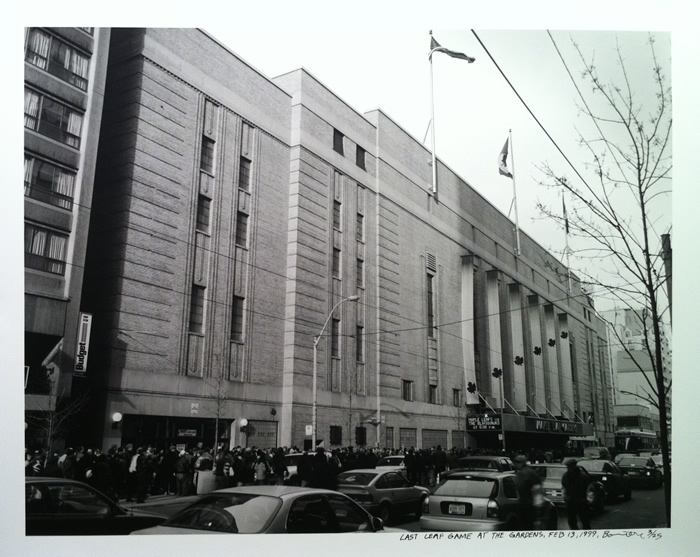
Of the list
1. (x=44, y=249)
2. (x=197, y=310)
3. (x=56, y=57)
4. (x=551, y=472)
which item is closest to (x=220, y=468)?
(x=197, y=310)

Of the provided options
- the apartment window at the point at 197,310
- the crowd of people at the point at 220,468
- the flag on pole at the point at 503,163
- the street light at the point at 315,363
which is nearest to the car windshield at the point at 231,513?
the crowd of people at the point at 220,468

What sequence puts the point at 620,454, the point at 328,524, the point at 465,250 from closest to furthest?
the point at 328,524 < the point at 620,454 < the point at 465,250

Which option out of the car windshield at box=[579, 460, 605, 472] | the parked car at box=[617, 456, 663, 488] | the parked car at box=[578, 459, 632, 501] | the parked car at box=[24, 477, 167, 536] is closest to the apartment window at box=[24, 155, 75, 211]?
the parked car at box=[24, 477, 167, 536]

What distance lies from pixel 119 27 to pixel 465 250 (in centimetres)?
762

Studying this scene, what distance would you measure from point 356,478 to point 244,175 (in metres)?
5.59

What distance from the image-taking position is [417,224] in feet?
40.0

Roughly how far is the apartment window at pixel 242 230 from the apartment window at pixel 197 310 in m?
1.09

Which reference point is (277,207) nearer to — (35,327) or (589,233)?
(35,327)

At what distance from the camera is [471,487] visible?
855 cm

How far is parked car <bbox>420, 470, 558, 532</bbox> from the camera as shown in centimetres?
853

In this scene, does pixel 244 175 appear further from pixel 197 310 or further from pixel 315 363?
pixel 315 363

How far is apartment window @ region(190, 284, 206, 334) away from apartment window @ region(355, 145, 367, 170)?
3908 millimetres

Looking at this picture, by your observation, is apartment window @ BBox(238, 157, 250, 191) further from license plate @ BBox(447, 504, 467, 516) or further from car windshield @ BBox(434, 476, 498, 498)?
license plate @ BBox(447, 504, 467, 516)

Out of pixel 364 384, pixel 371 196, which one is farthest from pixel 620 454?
pixel 371 196
